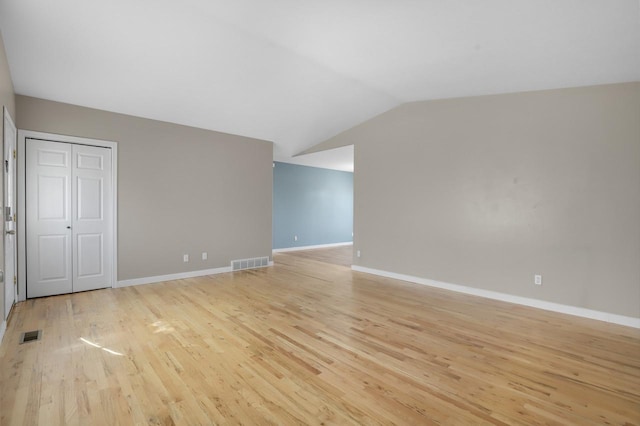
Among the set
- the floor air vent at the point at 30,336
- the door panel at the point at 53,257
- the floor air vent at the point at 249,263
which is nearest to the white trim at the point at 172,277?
the floor air vent at the point at 249,263

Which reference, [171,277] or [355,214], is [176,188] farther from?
[355,214]

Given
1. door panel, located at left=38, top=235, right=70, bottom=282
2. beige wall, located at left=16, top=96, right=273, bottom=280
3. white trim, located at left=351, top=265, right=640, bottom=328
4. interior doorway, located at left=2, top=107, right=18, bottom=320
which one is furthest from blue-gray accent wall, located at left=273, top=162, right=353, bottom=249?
interior doorway, located at left=2, top=107, right=18, bottom=320

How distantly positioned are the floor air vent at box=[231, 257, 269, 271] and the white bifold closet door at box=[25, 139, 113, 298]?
194cm

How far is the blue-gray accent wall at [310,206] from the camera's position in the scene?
8.34 meters

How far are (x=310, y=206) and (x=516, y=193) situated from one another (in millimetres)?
5806

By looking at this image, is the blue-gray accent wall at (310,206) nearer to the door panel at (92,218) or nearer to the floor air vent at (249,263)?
the floor air vent at (249,263)

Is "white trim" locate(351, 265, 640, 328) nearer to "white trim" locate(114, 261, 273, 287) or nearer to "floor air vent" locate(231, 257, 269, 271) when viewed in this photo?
"floor air vent" locate(231, 257, 269, 271)

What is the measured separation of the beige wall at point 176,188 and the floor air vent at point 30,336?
1.62 metres

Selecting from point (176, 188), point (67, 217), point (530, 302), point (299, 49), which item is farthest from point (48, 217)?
point (530, 302)

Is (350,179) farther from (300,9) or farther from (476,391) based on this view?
(476,391)

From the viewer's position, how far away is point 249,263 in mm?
5879

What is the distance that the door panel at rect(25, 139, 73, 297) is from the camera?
149 inches

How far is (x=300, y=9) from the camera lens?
2.56m

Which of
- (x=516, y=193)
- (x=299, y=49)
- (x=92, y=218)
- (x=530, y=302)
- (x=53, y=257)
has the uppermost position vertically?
(x=299, y=49)
